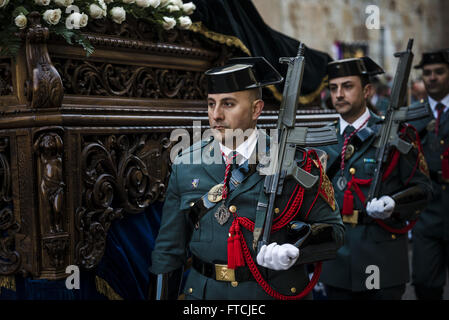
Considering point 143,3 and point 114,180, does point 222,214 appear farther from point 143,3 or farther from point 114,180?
point 143,3

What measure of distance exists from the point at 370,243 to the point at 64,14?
7.20 ft

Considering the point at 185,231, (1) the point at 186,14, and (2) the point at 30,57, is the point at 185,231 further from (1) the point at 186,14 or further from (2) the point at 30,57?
(1) the point at 186,14

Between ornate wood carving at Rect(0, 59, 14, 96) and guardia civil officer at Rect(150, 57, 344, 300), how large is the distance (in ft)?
3.37

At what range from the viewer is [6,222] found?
264cm

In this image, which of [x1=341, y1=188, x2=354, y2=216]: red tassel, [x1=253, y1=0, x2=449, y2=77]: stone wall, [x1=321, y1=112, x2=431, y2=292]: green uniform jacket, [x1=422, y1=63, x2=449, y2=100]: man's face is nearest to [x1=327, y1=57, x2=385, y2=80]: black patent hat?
[x1=321, y1=112, x2=431, y2=292]: green uniform jacket

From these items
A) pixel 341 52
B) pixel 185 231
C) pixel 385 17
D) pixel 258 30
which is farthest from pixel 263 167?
pixel 385 17

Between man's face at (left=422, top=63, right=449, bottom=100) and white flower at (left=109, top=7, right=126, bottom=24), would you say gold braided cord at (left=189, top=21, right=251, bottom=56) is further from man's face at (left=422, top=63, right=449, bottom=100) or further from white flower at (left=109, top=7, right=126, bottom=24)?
man's face at (left=422, top=63, right=449, bottom=100)

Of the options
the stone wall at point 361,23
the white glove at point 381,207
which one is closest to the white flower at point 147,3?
the white glove at point 381,207

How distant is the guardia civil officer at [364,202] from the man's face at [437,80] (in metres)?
1.37

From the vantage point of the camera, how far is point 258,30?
4020 millimetres

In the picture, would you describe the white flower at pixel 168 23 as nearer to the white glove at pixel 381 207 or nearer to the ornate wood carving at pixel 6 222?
the ornate wood carving at pixel 6 222

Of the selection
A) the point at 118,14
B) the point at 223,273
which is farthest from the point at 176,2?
the point at 223,273

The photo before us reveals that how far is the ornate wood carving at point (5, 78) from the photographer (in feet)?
8.61

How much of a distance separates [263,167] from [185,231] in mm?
438
